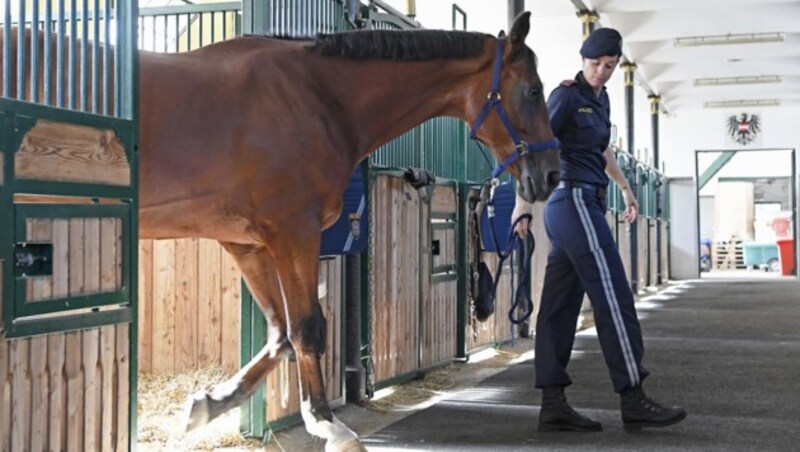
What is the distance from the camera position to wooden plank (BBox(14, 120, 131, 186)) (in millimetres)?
2088

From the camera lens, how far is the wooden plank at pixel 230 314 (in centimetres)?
460

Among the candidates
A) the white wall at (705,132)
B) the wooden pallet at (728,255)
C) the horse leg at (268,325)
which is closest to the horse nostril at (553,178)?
the horse leg at (268,325)

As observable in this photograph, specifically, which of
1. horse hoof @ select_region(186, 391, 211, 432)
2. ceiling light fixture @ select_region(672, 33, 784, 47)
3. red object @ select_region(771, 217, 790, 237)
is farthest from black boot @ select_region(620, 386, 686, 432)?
red object @ select_region(771, 217, 790, 237)

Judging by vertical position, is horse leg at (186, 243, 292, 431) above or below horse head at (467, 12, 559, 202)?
below

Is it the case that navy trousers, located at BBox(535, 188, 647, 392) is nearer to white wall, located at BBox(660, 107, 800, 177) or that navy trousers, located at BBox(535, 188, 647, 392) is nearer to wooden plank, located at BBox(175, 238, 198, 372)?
wooden plank, located at BBox(175, 238, 198, 372)

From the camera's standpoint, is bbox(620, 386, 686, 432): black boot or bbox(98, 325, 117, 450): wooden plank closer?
bbox(98, 325, 117, 450): wooden plank

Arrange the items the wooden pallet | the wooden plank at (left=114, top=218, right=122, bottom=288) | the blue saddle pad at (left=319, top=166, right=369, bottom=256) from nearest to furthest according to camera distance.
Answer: the wooden plank at (left=114, top=218, right=122, bottom=288)
the blue saddle pad at (left=319, top=166, right=369, bottom=256)
the wooden pallet

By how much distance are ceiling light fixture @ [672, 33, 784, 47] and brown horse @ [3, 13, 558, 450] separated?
13.0 meters

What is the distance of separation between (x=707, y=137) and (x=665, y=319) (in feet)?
43.0

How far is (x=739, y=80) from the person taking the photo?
18.4 m

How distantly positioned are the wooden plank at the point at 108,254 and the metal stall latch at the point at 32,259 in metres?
0.21

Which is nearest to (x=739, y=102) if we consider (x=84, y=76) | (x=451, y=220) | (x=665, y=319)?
(x=665, y=319)

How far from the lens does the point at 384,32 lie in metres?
3.32

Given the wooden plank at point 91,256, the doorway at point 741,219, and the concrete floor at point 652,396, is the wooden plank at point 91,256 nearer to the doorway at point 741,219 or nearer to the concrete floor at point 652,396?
the concrete floor at point 652,396
